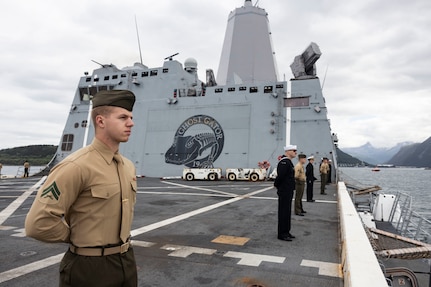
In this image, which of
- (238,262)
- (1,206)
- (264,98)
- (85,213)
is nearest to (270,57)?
(264,98)

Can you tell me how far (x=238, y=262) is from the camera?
3877 millimetres

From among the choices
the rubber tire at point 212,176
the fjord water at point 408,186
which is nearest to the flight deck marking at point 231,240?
the fjord water at point 408,186

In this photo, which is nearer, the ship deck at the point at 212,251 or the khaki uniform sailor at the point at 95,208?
the khaki uniform sailor at the point at 95,208

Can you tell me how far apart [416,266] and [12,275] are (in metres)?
8.85

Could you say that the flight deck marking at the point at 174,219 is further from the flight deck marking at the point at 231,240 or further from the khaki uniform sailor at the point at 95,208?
the khaki uniform sailor at the point at 95,208

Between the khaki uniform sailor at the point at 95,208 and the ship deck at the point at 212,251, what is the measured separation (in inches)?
69.4

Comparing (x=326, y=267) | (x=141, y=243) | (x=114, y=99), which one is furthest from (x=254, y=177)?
(x=114, y=99)

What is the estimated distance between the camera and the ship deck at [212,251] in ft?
10.9

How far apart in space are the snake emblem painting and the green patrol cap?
18.2 meters

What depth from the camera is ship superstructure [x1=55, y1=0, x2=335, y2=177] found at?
19.1 m

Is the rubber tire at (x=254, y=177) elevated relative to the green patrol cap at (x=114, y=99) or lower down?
lower down

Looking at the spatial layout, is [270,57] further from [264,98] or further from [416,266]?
[416,266]

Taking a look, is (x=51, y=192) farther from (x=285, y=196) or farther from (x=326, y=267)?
(x=285, y=196)

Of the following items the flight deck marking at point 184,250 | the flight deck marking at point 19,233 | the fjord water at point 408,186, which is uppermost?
the flight deck marking at point 184,250
